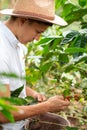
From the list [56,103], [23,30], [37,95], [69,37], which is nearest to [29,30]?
[23,30]

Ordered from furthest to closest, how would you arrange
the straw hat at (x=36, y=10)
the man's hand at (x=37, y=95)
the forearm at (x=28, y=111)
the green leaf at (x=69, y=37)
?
the man's hand at (x=37, y=95), the green leaf at (x=69, y=37), the straw hat at (x=36, y=10), the forearm at (x=28, y=111)

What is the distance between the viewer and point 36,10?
75.5 inches

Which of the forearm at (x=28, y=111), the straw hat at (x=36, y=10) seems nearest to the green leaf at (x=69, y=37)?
the straw hat at (x=36, y=10)

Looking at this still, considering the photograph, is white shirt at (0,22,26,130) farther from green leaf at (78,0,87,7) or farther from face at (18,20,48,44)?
green leaf at (78,0,87,7)

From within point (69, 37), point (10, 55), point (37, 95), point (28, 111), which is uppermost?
point (69, 37)

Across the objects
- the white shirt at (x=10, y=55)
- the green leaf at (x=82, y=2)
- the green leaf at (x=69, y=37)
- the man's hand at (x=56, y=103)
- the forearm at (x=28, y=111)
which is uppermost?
the green leaf at (x=82, y=2)

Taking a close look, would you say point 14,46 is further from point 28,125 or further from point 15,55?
point 28,125

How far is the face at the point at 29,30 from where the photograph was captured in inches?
73.1

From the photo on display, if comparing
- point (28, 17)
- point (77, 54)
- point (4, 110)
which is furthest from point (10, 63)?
point (4, 110)

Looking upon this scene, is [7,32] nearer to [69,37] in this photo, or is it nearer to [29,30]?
[29,30]

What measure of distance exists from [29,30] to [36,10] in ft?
0.46

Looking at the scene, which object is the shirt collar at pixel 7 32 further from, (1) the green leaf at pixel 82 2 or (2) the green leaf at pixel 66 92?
(1) the green leaf at pixel 82 2

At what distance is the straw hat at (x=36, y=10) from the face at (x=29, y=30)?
1.7 inches

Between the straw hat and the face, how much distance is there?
4 cm
